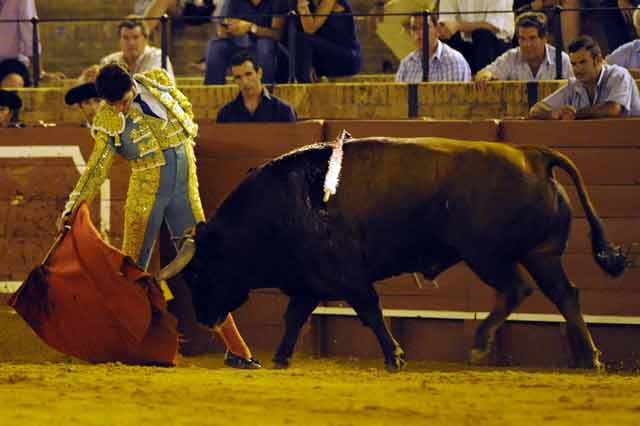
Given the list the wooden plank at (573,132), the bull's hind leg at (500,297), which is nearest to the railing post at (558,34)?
the wooden plank at (573,132)

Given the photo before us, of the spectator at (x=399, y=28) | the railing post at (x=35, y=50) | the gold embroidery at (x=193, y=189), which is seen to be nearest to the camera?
the gold embroidery at (x=193, y=189)

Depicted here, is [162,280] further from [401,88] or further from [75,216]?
[401,88]

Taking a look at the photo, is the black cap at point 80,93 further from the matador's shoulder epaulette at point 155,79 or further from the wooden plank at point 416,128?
the wooden plank at point 416,128

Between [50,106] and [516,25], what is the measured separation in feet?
10.2

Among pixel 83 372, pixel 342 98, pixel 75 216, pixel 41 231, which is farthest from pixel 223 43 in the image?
pixel 83 372

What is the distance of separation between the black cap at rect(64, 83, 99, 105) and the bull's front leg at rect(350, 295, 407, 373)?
6.74 feet

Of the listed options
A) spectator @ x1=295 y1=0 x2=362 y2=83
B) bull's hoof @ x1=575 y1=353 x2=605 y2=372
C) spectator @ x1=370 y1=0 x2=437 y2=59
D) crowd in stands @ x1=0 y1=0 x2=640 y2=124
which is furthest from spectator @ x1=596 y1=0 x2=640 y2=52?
bull's hoof @ x1=575 y1=353 x2=605 y2=372

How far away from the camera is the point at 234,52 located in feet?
33.2

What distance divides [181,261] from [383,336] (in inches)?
43.0

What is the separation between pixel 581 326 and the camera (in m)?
7.45

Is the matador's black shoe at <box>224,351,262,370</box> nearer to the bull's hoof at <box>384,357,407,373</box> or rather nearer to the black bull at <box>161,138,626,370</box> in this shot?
the black bull at <box>161,138,626,370</box>

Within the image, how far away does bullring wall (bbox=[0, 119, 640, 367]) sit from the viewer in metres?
8.24

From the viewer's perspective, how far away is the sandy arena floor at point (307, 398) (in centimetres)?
549

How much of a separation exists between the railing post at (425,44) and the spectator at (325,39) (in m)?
0.62
